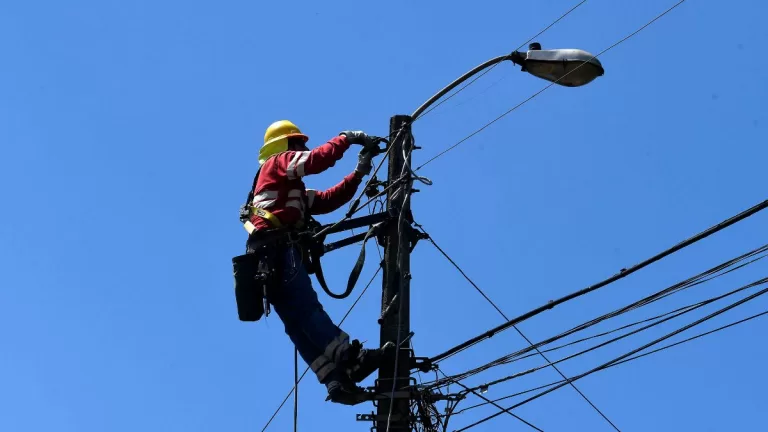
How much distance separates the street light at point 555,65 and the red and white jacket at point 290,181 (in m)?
0.94

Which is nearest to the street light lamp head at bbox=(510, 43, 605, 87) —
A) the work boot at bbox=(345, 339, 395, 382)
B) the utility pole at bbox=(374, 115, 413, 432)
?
the utility pole at bbox=(374, 115, 413, 432)

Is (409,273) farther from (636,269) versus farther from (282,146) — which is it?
(636,269)

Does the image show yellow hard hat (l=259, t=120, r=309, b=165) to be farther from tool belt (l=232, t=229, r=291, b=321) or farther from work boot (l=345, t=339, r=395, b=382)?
work boot (l=345, t=339, r=395, b=382)

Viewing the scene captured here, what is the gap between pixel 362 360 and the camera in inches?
407

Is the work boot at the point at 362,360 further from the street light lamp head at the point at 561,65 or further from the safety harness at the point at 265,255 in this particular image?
the street light lamp head at the point at 561,65

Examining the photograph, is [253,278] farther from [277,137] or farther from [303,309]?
[277,137]

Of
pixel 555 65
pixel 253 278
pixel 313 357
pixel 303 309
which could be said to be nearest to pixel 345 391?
pixel 313 357

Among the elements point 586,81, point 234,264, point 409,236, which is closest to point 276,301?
point 234,264

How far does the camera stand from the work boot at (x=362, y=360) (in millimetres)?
10352

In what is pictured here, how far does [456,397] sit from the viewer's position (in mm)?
10391

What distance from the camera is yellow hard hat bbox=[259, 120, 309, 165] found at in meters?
11.2

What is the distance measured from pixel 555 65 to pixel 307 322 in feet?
8.43

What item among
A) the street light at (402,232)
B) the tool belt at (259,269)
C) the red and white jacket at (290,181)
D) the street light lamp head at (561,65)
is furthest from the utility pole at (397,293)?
the street light lamp head at (561,65)

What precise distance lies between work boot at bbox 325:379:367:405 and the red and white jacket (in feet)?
4.14
